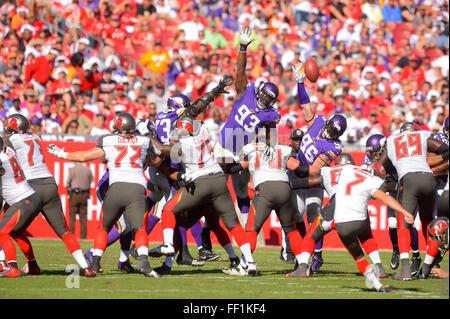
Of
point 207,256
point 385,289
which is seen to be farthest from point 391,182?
point 385,289

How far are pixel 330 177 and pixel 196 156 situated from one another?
1.62m

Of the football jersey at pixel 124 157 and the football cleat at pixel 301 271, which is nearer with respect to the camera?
the football jersey at pixel 124 157

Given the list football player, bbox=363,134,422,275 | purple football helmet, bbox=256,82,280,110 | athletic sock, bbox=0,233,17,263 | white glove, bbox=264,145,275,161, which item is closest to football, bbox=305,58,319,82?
football player, bbox=363,134,422,275

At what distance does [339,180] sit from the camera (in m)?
8.98

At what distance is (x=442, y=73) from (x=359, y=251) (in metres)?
13.7

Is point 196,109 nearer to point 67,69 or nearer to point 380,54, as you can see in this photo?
point 67,69

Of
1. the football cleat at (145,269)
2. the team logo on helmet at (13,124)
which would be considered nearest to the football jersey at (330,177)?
the football cleat at (145,269)

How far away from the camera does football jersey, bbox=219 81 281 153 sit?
37.4ft

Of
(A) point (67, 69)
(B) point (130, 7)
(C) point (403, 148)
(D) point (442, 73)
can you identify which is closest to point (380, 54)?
(D) point (442, 73)

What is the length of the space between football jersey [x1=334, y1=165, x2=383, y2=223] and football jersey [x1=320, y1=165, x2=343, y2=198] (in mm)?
565

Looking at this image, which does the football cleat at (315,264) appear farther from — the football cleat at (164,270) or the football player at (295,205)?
the football cleat at (164,270)

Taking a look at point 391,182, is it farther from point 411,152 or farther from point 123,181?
point 123,181

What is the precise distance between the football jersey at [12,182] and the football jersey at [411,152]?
4.52 m

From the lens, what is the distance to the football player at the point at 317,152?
35.1 ft
